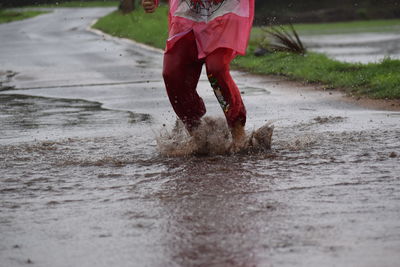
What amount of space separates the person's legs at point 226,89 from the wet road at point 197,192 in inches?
12.3

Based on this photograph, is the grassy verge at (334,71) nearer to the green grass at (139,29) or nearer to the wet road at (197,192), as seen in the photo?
the wet road at (197,192)

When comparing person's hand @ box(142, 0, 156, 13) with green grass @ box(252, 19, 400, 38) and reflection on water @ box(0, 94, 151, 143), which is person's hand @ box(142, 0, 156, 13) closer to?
reflection on water @ box(0, 94, 151, 143)

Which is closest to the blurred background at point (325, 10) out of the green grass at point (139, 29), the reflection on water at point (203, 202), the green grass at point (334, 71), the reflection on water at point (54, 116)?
the green grass at point (139, 29)

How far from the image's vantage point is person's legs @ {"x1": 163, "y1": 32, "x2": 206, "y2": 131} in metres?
6.21

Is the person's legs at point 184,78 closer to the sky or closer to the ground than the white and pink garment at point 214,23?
closer to the ground

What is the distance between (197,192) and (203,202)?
0.27 metres

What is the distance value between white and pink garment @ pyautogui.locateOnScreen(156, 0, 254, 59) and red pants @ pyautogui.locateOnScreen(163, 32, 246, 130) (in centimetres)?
6

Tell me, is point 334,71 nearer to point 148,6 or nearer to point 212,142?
point 148,6

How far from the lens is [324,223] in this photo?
415 cm

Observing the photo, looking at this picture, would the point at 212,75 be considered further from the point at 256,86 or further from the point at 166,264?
the point at 256,86

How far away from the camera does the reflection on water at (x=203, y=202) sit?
3.79 meters

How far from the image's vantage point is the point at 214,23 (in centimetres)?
609

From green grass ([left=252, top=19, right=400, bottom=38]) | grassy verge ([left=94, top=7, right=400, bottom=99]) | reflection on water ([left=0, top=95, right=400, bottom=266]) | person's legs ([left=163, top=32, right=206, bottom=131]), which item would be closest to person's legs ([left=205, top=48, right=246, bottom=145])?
person's legs ([left=163, top=32, right=206, bottom=131])

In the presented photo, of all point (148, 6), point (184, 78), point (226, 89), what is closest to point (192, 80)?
point (184, 78)
